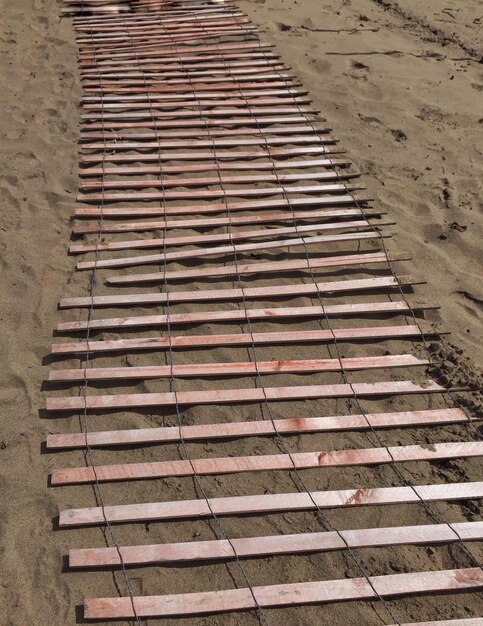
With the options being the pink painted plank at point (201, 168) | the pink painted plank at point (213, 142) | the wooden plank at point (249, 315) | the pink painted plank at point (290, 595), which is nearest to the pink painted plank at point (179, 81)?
the pink painted plank at point (213, 142)

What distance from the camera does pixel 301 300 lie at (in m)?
3.46

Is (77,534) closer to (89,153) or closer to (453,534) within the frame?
(453,534)

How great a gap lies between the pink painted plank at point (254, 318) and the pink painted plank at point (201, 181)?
1.31 metres

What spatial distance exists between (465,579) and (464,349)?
1247 mm

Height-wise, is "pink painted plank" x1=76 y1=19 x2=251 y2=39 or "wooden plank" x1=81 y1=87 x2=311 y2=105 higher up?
"pink painted plank" x1=76 y1=19 x2=251 y2=39

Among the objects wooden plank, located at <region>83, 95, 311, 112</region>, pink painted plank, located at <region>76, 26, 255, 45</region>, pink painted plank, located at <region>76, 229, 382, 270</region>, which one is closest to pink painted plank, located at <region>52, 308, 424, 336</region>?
pink painted plank, located at <region>76, 229, 382, 270</region>

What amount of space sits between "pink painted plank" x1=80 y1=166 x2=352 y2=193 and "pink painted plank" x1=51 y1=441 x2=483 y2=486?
2254 mm

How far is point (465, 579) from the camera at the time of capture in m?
2.27

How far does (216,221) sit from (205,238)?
0.22 m

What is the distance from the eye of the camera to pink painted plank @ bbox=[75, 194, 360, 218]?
409 centimetres

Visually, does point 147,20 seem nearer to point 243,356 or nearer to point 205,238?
point 205,238

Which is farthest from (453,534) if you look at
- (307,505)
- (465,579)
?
(307,505)

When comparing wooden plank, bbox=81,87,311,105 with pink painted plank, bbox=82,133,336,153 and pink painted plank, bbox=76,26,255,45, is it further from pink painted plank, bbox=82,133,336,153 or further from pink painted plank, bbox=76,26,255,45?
pink painted plank, bbox=76,26,255,45

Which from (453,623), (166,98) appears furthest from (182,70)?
(453,623)
